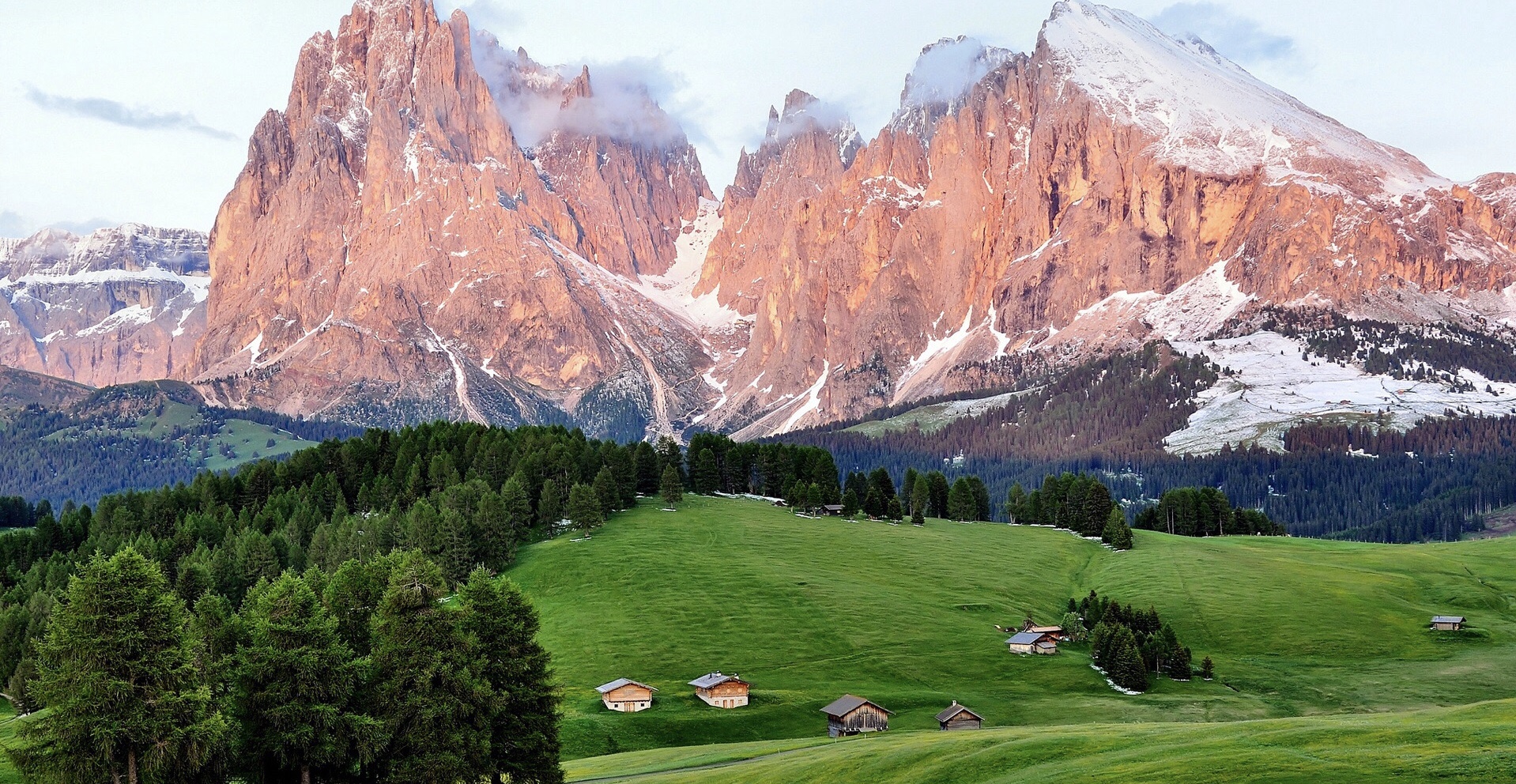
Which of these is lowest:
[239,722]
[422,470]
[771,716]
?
[771,716]

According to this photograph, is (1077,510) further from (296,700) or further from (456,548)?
(296,700)

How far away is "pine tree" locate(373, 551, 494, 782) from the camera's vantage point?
5488 centimetres

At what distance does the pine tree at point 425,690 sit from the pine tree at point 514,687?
1.04 metres

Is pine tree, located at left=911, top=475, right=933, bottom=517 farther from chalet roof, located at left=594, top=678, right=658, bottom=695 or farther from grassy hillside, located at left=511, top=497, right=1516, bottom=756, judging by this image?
chalet roof, located at left=594, top=678, right=658, bottom=695

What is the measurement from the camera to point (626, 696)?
8650 centimetres

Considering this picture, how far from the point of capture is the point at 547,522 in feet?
504

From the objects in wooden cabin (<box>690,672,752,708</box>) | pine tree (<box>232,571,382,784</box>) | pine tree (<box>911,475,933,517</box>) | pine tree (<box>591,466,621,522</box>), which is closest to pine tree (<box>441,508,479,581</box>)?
pine tree (<box>591,466,621,522</box>)

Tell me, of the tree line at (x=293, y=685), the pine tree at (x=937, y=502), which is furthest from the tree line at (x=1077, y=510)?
the tree line at (x=293, y=685)

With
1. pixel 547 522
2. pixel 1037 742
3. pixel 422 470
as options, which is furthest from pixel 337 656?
pixel 422 470

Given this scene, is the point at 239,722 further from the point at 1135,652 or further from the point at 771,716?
the point at 1135,652

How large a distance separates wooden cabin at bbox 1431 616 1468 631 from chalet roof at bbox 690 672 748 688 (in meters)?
67.3

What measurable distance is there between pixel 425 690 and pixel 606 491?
10464 centimetres

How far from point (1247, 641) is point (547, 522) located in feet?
270

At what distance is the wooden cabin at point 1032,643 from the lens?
345 feet
